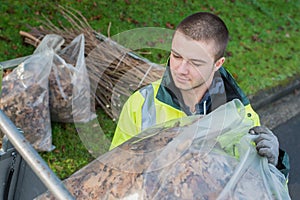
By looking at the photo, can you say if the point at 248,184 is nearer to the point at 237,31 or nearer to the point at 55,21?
the point at 55,21

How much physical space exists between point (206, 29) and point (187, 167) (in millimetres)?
→ 845

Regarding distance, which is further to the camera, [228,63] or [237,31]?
[237,31]

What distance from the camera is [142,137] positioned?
5.04 feet

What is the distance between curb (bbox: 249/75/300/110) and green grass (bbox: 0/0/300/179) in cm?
6

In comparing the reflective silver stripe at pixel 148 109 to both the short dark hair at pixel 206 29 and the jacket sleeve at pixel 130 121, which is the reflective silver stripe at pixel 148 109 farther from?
the short dark hair at pixel 206 29

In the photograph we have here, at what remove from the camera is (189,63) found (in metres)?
1.78

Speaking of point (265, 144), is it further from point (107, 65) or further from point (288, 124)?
point (288, 124)

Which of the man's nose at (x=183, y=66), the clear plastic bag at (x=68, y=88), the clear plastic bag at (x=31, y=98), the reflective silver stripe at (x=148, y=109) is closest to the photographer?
the man's nose at (x=183, y=66)

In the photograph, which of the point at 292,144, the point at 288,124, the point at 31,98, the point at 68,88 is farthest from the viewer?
the point at 288,124

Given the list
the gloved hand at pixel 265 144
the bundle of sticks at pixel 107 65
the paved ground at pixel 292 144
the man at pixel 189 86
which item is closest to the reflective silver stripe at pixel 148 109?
the man at pixel 189 86

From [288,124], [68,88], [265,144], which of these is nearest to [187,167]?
[265,144]

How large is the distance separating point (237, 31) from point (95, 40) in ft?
7.17

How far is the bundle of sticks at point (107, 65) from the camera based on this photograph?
337 centimetres

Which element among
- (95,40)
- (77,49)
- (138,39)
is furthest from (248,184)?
(95,40)
